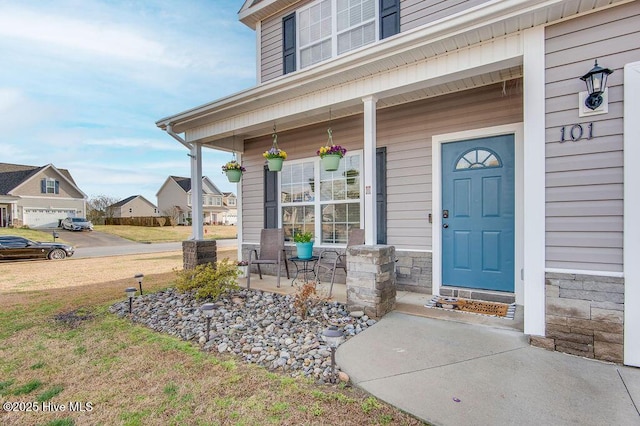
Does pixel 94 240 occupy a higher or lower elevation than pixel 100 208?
lower

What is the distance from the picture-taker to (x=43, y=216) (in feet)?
76.4

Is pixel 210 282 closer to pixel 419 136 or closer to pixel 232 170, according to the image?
pixel 232 170

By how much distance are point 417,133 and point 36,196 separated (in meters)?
28.7

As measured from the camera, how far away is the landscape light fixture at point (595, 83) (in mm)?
2327

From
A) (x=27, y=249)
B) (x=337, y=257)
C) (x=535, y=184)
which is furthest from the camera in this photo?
(x=27, y=249)

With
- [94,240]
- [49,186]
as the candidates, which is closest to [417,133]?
[94,240]

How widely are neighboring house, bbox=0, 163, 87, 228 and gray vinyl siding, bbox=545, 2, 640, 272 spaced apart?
3002 cm

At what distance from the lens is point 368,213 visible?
3.60m

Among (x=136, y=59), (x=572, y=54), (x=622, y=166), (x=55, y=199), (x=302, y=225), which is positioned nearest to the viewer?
(x=622, y=166)

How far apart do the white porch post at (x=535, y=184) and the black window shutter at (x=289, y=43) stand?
3.86m

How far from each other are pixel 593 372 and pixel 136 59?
10.3 meters

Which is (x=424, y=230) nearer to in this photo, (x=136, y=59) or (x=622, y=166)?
(x=622, y=166)

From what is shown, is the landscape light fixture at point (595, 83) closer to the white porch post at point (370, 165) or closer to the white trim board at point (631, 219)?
the white trim board at point (631, 219)

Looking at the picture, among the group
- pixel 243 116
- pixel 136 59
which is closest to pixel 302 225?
pixel 243 116
